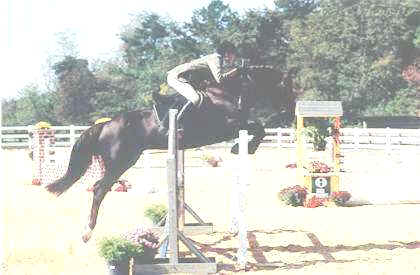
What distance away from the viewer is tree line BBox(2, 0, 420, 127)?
36.2m

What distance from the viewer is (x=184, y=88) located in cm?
695

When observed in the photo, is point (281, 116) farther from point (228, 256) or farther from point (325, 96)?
point (325, 96)

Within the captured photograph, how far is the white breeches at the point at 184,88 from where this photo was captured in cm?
689

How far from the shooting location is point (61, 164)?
14.3m

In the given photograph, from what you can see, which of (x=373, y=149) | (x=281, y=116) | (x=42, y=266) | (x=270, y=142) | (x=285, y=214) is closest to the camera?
(x=42, y=266)

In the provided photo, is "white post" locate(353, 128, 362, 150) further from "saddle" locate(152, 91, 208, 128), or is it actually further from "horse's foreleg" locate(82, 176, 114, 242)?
"horse's foreleg" locate(82, 176, 114, 242)

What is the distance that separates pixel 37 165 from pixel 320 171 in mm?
7591

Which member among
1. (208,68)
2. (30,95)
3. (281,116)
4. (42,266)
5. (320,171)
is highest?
(30,95)

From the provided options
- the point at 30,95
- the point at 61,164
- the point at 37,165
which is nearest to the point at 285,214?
the point at 61,164

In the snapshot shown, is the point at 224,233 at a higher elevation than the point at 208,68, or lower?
lower

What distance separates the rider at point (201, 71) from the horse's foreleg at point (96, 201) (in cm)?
129

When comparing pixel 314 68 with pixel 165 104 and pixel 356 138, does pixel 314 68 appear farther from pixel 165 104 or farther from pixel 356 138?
pixel 165 104

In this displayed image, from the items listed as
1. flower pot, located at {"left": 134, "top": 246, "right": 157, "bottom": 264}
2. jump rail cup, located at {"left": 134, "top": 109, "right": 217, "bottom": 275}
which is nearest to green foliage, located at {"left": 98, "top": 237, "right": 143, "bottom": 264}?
flower pot, located at {"left": 134, "top": 246, "right": 157, "bottom": 264}

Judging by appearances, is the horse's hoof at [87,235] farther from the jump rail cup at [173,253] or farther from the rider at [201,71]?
the rider at [201,71]
